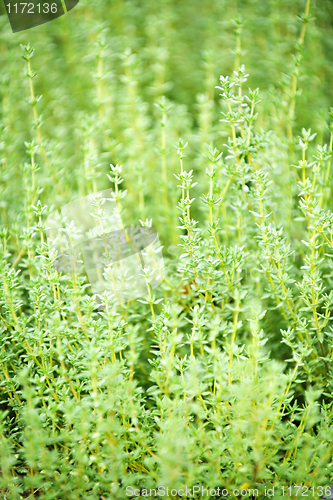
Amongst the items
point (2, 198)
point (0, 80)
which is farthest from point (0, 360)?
point (0, 80)

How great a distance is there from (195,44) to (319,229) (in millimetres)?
1912

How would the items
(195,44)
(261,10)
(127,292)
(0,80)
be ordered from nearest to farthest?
1. (127,292)
2. (0,80)
3. (261,10)
4. (195,44)

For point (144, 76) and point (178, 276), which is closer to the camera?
point (178, 276)

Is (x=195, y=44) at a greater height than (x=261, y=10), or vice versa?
(x=261, y=10)

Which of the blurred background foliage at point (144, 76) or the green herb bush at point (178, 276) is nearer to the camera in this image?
the green herb bush at point (178, 276)

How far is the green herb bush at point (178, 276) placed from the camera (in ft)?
3.12

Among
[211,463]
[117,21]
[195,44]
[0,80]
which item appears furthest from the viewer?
[195,44]

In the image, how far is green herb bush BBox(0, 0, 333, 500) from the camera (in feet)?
3.12

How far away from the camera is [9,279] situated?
111 cm

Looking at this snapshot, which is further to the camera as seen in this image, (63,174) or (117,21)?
(117,21)

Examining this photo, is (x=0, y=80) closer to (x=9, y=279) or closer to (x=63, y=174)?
(x=63, y=174)

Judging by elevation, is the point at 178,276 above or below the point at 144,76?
below

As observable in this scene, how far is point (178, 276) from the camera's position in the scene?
5.24 feet

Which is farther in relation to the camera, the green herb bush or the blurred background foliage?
the blurred background foliage
